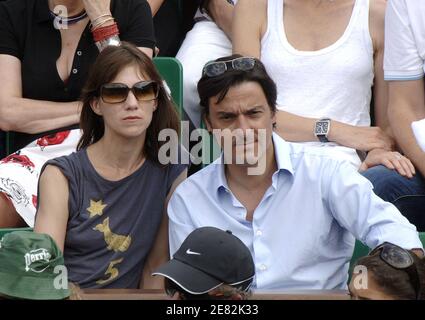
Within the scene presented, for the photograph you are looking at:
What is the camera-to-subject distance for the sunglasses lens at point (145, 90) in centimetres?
360

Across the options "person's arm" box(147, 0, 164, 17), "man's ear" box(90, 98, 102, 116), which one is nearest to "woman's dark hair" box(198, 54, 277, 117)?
"man's ear" box(90, 98, 102, 116)

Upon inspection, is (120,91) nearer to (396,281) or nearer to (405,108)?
(405,108)

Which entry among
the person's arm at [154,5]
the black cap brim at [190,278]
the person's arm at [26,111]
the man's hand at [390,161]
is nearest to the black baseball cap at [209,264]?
the black cap brim at [190,278]

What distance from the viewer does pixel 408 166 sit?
3.95 m

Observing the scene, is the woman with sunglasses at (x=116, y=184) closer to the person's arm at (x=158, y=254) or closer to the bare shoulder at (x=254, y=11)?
the person's arm at (x=158, y=254)

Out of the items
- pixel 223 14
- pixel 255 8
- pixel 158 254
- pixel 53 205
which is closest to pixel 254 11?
pixel 255 8

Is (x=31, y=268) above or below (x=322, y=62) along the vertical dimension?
below

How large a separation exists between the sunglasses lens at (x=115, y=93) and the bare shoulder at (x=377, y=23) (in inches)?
49.8

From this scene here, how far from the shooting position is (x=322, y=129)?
4.20 m

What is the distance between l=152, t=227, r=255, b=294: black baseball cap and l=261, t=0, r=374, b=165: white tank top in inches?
60.6

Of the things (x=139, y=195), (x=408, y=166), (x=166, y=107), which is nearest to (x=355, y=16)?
(x=408, y=166)

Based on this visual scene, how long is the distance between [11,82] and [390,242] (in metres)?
1.91

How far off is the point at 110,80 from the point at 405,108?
3.98ft
